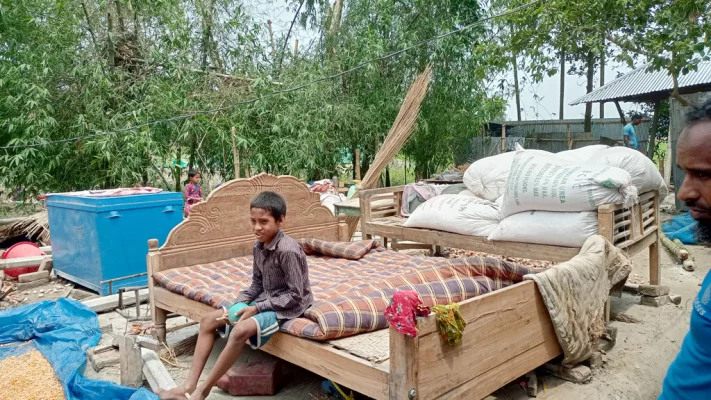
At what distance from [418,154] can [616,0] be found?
243 inches

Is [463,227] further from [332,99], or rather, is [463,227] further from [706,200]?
[332,99]

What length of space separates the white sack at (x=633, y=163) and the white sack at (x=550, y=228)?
78cm

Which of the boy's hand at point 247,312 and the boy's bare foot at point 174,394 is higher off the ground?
the boy's hand at point 247,312

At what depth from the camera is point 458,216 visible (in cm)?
496

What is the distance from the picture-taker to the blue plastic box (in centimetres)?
540

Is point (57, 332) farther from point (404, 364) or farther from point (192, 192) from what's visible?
point (192, 192)

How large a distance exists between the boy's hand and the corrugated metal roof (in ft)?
40.1

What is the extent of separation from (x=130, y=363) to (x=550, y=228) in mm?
3239

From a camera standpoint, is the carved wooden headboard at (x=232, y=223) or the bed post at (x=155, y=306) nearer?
the bed post at (x=155, y=306)

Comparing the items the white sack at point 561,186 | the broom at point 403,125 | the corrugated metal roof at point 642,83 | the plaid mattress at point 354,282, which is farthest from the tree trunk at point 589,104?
the plaid mattress at point 354,282

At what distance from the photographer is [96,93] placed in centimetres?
856

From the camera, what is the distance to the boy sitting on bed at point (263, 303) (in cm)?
286

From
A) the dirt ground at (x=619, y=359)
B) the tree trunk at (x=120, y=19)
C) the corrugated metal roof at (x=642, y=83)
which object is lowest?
the dirt ground at (x=619, y=359)

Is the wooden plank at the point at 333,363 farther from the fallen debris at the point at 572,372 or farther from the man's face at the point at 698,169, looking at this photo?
the man's face at the point at 698,169
